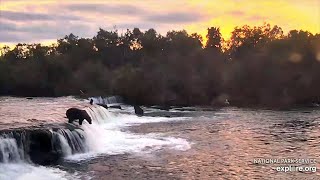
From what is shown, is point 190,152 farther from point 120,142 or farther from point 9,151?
point 9,151

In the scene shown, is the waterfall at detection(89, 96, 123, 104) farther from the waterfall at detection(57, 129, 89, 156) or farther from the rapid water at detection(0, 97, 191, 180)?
the waterfall at detection(57, 129, 89, 156)

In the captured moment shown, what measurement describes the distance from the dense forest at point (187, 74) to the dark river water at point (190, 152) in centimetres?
2759

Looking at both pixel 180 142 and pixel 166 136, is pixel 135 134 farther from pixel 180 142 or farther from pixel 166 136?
pixel 180 142

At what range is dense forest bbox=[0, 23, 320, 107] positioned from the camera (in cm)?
6462

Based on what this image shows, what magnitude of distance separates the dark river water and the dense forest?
27.6m

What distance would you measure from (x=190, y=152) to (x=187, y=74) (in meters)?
47.6

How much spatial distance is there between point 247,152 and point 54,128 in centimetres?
1052

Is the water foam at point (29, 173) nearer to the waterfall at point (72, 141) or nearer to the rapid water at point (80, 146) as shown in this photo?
the rapid water at point (80, 146)

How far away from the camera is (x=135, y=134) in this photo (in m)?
30.8

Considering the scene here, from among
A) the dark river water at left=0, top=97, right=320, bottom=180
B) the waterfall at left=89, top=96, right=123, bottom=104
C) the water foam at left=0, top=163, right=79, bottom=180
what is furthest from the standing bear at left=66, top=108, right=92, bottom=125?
the waterfall at left=89, top=96, right=123, bottom=104

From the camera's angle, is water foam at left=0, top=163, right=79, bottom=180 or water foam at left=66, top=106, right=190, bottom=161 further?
water foam at left=66, top=106, right=190, bottom=161

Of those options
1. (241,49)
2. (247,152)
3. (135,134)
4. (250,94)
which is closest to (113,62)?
(241,49)

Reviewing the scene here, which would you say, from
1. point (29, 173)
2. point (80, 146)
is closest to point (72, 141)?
point (80, 146)

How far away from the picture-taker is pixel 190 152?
77.5 ft
